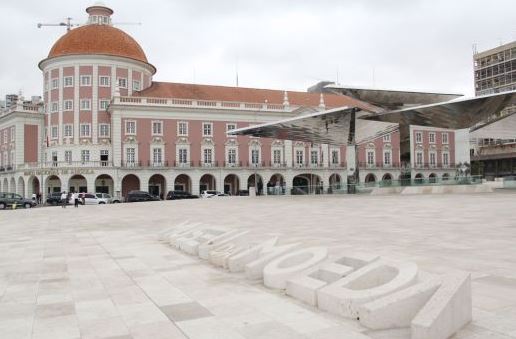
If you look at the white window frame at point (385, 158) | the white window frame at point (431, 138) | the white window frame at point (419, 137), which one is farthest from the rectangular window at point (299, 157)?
the white window frame at point (431, 138)

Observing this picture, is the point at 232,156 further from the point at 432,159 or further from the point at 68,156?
the point at 432,159

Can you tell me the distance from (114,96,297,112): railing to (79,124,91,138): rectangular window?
5629 mm

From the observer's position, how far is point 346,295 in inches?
235

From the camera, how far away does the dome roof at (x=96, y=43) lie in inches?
2626

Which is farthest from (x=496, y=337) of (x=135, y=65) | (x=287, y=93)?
(x=287, y=93)

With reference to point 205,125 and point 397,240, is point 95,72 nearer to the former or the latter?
point 205,125

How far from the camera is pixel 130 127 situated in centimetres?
6638

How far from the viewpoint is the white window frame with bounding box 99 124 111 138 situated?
66.8 metres

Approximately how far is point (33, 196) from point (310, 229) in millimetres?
55073

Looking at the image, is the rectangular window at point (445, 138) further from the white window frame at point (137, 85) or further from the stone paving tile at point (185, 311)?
the stone paving tile at point (185, 311)

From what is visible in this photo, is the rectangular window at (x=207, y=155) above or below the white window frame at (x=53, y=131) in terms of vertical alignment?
below

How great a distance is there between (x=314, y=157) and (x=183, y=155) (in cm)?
1980

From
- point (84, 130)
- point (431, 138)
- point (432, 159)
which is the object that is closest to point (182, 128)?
point (84, 130)

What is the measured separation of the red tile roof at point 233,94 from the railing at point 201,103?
269 cm
